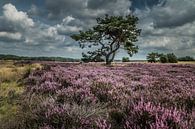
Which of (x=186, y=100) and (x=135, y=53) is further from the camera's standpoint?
(x=135, y=53)

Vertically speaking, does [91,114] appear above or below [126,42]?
below

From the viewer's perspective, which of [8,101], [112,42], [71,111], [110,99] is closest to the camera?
[71,111]

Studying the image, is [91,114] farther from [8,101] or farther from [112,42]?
[112,42]

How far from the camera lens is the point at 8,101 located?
727cm

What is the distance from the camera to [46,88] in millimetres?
8727

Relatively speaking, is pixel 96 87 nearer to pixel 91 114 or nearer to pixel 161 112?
pixel 91 114

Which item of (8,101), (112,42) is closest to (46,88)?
(8,101)

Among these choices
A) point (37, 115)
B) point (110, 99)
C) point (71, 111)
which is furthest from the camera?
point (110, 99)

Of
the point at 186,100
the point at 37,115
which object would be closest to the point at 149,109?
the point at 37,115

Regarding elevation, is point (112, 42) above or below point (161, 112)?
above

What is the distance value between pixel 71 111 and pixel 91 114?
1.07ft

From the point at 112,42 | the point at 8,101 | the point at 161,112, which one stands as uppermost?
the point at 112,42

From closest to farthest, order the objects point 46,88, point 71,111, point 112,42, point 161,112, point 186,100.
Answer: point 161,112, point 71,111, point 186,100, point 46,88, point 112,42

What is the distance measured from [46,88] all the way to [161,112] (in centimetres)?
573
